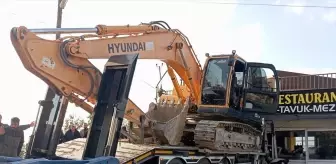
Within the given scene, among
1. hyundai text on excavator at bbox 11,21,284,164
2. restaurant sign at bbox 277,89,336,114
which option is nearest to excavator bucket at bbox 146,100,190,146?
hyundai text on excavator at bbox 11,21,284,164

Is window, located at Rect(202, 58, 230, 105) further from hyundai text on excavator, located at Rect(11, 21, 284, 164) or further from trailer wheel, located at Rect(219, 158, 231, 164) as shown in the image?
trailer wheel, located at Rect(219, 158, 231, 164)

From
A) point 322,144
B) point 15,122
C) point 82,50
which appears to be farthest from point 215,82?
point 322,144

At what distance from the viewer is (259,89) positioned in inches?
480

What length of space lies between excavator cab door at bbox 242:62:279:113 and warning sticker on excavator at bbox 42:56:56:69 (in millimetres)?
5661

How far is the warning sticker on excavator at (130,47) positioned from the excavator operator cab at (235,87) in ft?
7.71

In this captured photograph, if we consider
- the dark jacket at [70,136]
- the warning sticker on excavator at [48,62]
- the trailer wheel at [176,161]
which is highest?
the warning sticker on excavator at [48,62]

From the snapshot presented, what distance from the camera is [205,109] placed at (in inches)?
449

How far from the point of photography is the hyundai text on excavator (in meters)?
7.69


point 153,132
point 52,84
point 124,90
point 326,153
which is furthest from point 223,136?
point 326,153

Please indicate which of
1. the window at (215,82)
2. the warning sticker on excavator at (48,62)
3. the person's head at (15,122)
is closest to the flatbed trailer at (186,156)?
the window at (215,82)

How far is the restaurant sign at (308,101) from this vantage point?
14.3 meters

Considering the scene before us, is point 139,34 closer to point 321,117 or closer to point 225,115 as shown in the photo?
point 225,115

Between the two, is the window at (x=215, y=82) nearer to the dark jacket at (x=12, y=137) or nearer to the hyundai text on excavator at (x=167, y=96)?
the hyundai text on excavator at (x=167, y=96)

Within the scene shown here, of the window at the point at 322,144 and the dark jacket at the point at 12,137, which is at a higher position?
the window at the point at 322,144
